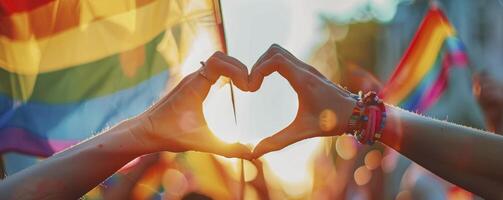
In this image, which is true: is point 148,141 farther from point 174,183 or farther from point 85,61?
point 85,61

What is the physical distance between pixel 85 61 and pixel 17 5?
1.78ft

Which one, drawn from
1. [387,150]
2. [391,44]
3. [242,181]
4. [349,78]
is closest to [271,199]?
[242,181]

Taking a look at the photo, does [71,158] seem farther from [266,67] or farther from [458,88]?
[458,88]

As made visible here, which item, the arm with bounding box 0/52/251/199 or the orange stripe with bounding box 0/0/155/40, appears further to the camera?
the orange stripe with bounding box 0/0/155/40

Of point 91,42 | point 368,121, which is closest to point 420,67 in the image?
point 91,42

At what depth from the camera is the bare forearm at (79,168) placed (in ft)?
4.76

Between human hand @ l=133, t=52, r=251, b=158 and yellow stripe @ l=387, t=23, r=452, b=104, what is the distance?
136 inches

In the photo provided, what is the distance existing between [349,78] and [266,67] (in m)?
5.70

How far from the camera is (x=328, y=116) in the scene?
1518mm

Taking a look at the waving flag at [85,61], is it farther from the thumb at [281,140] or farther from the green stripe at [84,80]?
the thumb at [281,140]

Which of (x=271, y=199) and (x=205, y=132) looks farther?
(x=271, y=199)

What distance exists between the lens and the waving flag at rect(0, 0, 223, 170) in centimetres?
405

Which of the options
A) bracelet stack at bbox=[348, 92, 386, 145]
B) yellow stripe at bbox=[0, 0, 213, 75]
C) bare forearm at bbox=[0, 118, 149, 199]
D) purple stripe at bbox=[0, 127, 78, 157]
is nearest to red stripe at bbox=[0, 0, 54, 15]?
yellow stripe at bbox=[0, 0, 213, 75]

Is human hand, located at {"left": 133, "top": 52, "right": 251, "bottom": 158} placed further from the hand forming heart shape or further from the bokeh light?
the bokeh light
